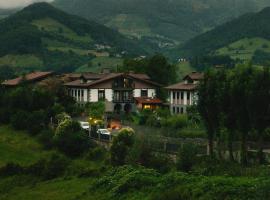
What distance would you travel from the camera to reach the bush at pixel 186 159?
49938 millimetres

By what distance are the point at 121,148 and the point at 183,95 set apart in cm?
3952

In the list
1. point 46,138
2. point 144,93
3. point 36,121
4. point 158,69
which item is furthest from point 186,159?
point 158,69

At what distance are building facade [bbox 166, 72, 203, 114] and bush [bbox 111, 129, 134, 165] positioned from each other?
116ft

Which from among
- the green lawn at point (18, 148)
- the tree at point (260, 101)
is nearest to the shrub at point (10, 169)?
the green lawn at point (18, 148)

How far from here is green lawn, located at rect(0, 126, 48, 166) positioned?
63.7m

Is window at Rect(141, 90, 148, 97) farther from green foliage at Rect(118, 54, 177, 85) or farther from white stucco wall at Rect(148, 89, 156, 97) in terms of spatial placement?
green foliage at Rect(118, 54, 177, 85)

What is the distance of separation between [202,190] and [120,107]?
218 ft

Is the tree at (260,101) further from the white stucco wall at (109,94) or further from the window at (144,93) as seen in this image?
the window at (144,93)

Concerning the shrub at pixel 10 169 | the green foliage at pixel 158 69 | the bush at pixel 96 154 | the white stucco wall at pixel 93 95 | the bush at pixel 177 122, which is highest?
the green foliage at pixel 158 69

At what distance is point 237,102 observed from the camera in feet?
169

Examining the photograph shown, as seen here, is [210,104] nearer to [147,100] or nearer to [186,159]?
[186,159]

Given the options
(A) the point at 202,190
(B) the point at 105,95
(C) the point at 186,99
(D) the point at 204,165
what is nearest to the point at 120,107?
(B) the point at 105,95

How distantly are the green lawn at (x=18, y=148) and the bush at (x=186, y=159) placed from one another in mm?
18878

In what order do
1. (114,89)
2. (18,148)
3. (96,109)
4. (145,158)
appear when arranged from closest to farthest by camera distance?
1. (145,158)
2. (18,148)
3. (96,109)
4. (114,89)
